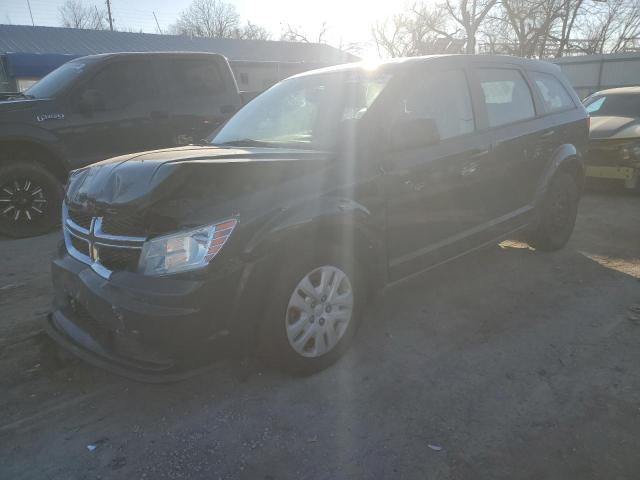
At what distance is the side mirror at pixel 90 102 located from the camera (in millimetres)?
5949

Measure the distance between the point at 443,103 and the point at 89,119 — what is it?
4.63 metres

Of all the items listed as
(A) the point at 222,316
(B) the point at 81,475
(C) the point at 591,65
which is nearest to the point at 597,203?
(A) the point at 222,316

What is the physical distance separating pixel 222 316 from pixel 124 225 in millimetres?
676

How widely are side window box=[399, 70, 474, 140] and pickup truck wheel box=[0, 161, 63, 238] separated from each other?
15.5 feet

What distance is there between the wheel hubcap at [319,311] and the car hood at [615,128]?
6.54m

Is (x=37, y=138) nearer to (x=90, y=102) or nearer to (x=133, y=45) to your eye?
(x=90, y=102)

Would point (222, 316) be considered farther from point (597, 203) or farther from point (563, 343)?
point (597, 203)

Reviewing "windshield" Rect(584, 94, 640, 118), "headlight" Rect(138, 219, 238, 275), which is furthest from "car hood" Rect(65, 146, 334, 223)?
"windshield" Rect(584, 94, 640, 118)

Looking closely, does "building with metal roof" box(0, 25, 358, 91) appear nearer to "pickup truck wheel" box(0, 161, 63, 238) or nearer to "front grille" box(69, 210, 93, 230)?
"pickup truck wheel" box(0, 161, 63, 238)

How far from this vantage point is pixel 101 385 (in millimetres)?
2908

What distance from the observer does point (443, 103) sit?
12.1ft

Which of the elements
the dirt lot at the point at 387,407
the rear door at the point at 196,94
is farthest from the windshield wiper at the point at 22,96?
the dirt lot at the point at 387,407

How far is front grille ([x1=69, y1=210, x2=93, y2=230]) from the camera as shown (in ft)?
8.97

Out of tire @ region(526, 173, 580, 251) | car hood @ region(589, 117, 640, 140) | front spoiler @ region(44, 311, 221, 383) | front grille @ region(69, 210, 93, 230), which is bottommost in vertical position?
tire @ region(526, 173, 580, 251)
